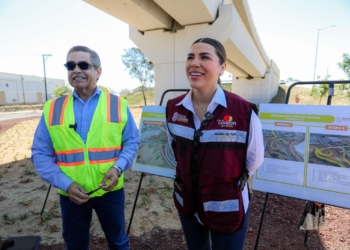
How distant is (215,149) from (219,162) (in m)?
0.08

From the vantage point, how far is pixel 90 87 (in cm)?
180

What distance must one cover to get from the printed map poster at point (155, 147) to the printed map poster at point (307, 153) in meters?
1.02

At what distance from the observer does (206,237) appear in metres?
1.65

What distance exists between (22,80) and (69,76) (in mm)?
55792

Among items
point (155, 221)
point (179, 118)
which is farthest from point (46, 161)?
point (155, 221)

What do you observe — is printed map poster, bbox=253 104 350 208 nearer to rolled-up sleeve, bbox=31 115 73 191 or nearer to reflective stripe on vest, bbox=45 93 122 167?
reflective stripe on vest, bbox=45 93 122 167

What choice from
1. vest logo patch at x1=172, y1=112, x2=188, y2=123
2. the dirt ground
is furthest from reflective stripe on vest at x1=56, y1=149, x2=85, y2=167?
the dirt ground

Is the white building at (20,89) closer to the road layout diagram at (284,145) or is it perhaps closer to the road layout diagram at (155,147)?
the road layout diagram at (155,147)

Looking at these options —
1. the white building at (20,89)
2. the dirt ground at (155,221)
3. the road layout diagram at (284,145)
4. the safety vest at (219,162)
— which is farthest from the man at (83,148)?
the white building at (20,89)

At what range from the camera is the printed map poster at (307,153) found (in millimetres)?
1974

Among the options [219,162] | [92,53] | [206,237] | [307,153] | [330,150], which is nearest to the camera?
[219,162]

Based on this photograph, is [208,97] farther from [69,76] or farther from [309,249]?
[309,249]

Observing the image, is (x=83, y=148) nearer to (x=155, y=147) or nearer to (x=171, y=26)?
(x=155, y=147)

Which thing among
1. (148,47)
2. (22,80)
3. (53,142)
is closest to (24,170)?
(53,142)
